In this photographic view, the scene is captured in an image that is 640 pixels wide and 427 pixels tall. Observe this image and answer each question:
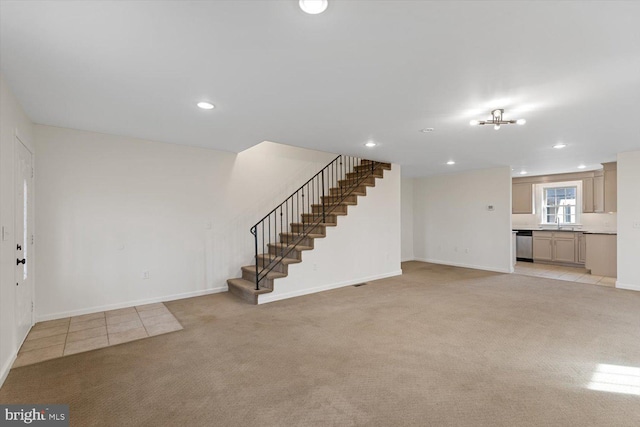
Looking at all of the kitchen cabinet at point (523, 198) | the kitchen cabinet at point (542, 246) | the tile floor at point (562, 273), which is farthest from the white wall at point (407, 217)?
the kitchen cabinet at point (542, 246)

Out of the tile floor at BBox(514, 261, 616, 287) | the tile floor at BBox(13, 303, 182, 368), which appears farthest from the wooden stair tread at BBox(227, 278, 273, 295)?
the tile floor at BBox(514, 261, 616, 287)

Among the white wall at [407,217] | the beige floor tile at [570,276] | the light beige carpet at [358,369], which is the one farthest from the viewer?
the white wall at [407,217]

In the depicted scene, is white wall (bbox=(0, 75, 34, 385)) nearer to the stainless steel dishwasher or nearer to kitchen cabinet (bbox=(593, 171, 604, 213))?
the stainless steel dishwasher

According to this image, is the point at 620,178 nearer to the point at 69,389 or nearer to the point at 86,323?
the point at 69,389

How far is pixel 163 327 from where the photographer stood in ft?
11.6

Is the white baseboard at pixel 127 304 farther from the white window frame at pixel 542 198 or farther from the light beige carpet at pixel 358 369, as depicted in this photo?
the white window frame at pixel 542 198

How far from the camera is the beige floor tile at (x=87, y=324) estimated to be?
3504 millimetres

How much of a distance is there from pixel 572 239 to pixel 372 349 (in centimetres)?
767

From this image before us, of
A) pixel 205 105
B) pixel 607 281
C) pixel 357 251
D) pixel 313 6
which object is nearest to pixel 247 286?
pixel 357 251

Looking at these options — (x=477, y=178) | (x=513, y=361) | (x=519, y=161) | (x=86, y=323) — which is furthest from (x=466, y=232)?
(x=86, y=323)

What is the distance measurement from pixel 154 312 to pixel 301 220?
3.10 m

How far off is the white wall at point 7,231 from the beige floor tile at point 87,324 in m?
0.63

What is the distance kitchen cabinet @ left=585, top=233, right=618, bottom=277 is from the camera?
6.32 meters

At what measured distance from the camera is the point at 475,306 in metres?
4.33
